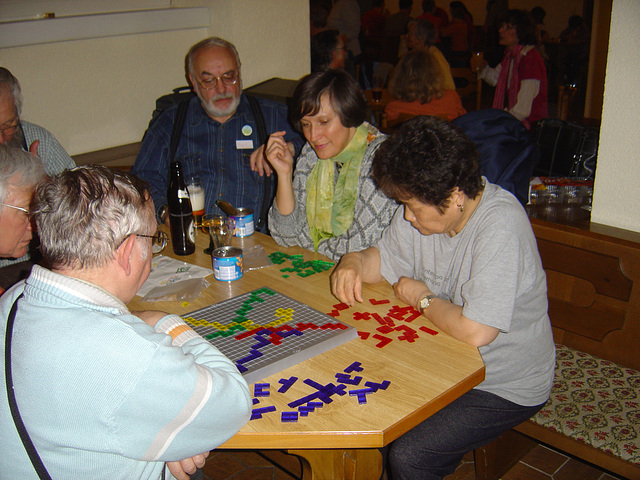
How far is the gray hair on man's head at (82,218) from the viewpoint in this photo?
1.18 metres

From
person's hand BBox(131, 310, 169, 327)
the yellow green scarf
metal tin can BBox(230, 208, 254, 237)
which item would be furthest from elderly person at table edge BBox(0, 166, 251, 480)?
the yellow green scarf

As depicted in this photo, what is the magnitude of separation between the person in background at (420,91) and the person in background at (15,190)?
3562 millimetres

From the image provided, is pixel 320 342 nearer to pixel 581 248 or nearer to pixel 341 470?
pixel 341 470

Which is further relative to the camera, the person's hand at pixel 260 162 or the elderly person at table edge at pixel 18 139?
the person's hand at pixel 260 162

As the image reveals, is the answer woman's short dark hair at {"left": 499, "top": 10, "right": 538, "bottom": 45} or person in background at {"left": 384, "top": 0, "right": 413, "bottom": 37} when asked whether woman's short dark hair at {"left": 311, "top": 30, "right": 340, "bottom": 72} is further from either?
person in background at {"left": 384, "top": 0, "right": 413, "bottom": 37}

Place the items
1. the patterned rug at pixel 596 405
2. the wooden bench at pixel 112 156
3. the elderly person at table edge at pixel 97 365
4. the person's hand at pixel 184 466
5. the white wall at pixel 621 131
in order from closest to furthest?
the elderly person at table edge at pixel 97 365 → the person's hand at pixel 184 466 → the patterned rug at pixel 596 405 → the white wall at pixel 621 131 → the wooden bench at pixel 112 156

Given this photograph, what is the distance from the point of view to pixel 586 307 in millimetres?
2426

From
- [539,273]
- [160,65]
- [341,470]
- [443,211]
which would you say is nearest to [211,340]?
[341,470]

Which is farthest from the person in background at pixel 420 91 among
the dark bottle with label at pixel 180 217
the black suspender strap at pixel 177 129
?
the dark bottle with label at pixel 180 217

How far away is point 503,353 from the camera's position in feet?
6.06

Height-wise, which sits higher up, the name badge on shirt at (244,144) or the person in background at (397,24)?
the person in background at (397,24)

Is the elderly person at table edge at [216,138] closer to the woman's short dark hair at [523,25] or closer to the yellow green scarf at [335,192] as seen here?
the yellow green scarf at [335,192]

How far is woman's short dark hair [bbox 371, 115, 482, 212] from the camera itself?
1695 millimetres

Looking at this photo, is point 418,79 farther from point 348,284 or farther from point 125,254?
point 125,254
